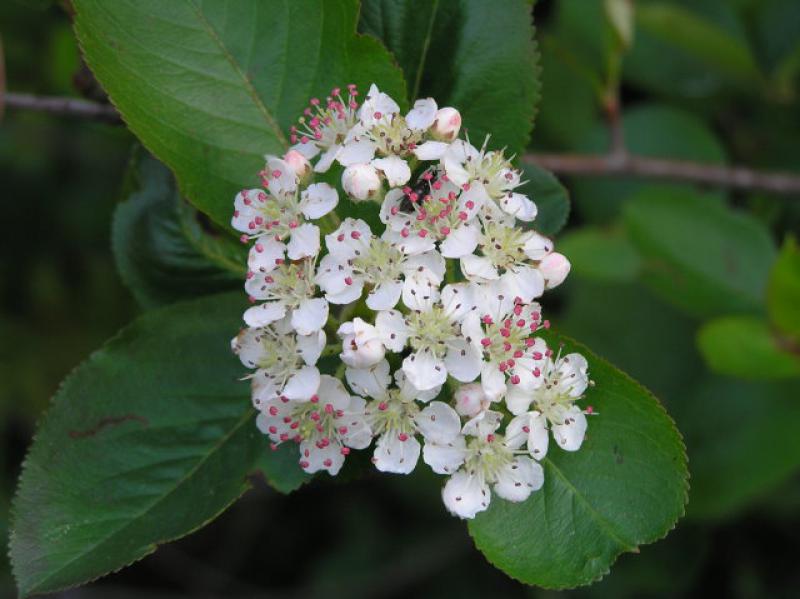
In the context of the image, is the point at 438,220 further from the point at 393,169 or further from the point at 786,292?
the point at 786,292

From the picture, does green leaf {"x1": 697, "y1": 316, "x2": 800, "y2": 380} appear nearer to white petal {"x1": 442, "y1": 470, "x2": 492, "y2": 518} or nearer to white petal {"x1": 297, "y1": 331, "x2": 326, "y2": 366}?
white petal {"x1": 442, "y1": 470, "x2": 492, "y2": 518}

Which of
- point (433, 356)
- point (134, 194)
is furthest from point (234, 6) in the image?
point (433, 356)

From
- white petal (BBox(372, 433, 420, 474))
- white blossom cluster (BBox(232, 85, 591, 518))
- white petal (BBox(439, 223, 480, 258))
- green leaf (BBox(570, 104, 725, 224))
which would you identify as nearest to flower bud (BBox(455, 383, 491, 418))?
white blossom cluster (BBox(232, 85, 591, 518))

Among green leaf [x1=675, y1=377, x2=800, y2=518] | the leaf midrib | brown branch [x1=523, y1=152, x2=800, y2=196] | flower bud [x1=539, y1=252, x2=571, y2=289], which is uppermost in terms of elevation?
flower bud [x1=539, y1=252, x2=571, y2=289]

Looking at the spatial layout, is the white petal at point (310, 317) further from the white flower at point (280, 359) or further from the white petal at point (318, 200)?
the white petal at point (318, 200)

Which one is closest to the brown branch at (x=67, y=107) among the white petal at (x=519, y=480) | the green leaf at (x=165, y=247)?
the green leaf at (x=165, y=247)

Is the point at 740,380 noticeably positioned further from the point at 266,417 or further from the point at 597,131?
the point at 266,417
